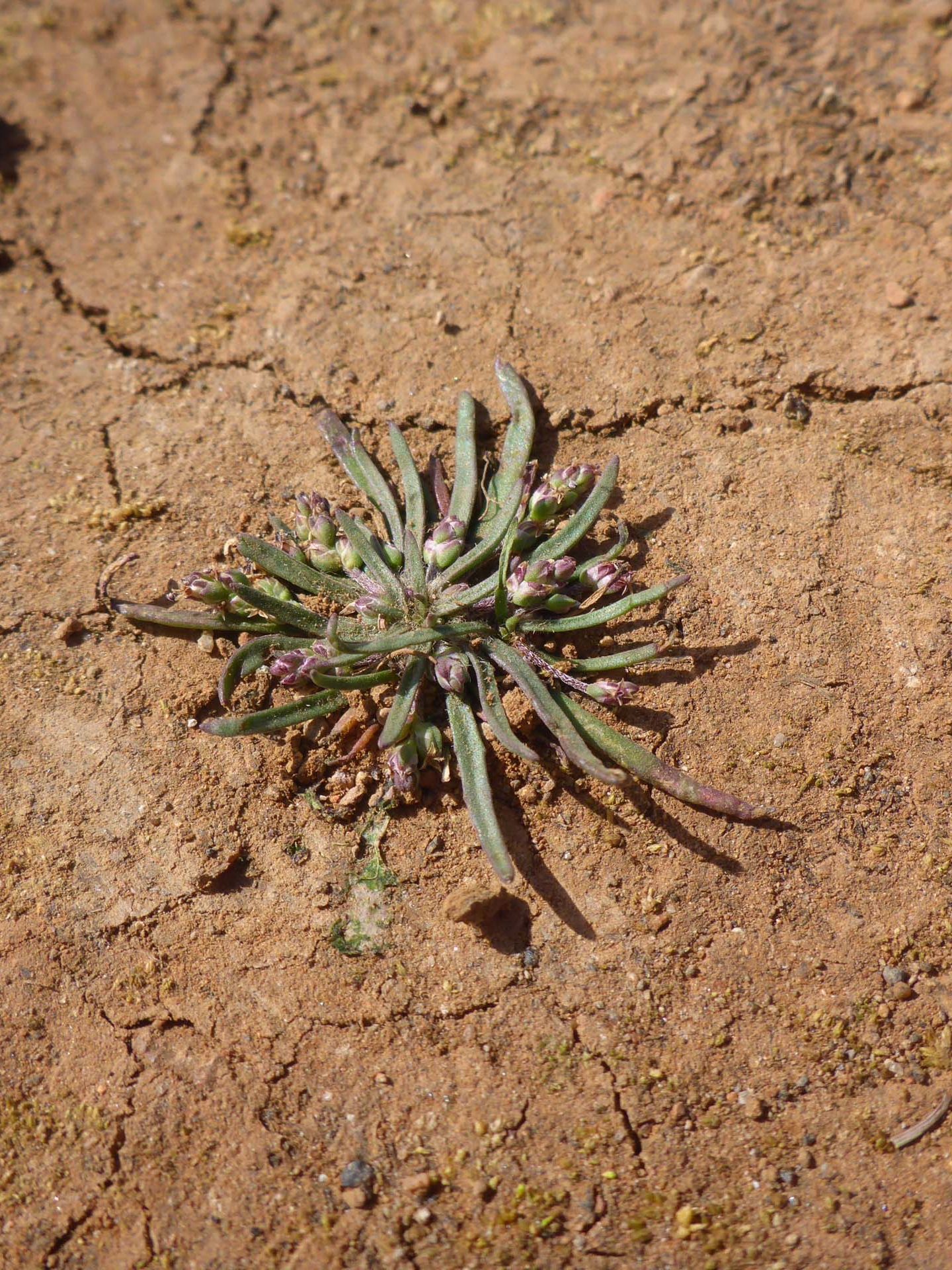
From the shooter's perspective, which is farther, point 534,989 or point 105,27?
point 105,27

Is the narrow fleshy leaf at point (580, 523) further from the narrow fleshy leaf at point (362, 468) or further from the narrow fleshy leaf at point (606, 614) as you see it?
the narrow fleshy leaf at point (362, 468)

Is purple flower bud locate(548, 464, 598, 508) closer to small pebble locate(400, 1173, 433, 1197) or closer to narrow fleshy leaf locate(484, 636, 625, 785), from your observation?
narrow fleshy leaf locate(484, 636, 625, 785)

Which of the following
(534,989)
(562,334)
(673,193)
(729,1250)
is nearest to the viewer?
(729,1250)

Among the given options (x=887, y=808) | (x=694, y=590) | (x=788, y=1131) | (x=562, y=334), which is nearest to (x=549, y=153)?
(x=562, y=334)

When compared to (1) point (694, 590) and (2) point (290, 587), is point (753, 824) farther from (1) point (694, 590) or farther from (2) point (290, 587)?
(2) point (290, 587)

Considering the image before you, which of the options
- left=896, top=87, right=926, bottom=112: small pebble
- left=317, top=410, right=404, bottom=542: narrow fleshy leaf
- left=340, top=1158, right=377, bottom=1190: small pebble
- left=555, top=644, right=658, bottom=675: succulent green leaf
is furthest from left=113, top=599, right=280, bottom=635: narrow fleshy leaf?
left=896, top=87, right=926, bottom=112: small pebble

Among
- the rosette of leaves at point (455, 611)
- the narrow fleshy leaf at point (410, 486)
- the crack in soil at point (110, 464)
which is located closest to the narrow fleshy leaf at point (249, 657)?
the rosette of leaves at point (455, 611)

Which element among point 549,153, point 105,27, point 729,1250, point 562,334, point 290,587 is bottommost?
point 729,1250
